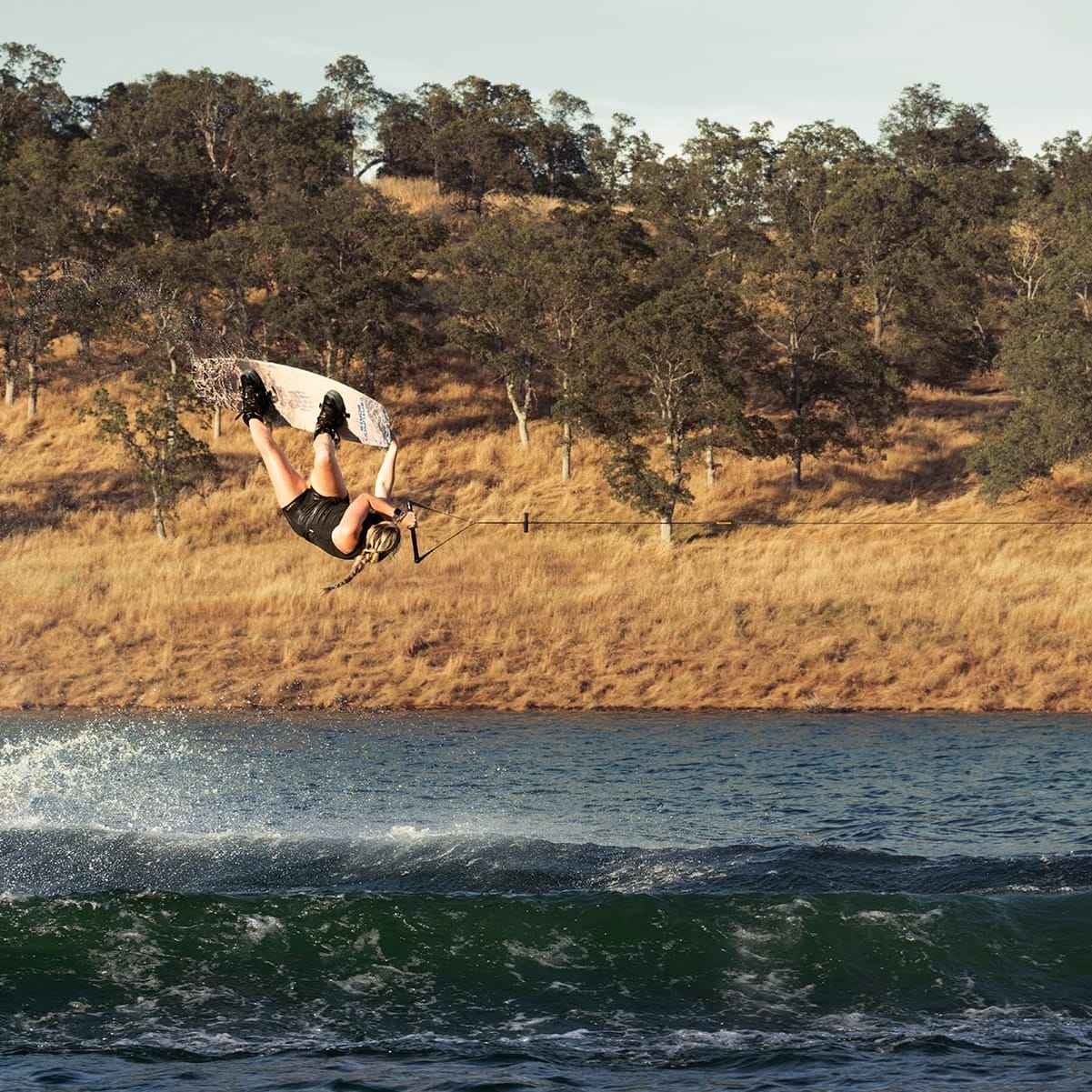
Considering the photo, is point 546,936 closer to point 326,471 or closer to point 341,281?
point 326,471

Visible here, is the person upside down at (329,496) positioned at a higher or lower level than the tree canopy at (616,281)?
lower

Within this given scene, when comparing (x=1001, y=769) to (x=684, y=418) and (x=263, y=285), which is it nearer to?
(x=684, y=418)

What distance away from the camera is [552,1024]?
42.8 feet

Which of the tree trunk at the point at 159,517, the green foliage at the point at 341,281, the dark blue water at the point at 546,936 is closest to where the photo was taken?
the dark blue water at the point at 546,936

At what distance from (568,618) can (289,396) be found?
24.8 metres

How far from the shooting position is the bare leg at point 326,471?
11344mm

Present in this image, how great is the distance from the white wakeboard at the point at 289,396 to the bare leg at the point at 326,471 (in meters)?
0.14

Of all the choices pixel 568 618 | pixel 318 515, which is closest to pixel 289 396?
pixel 318 515

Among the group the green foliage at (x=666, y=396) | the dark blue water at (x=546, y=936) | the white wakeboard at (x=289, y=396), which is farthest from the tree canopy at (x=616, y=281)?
the white wakeboard at (x=289, y=396)

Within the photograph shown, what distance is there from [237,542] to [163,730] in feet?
62.7

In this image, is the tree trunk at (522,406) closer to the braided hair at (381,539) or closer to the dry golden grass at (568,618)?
the dry golden grass at (568,618)

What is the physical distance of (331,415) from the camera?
11172 millimetres

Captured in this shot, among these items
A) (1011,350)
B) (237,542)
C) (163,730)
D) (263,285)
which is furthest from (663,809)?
(263,285)

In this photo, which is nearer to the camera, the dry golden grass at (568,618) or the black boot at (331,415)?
the black boot at (331,415)
